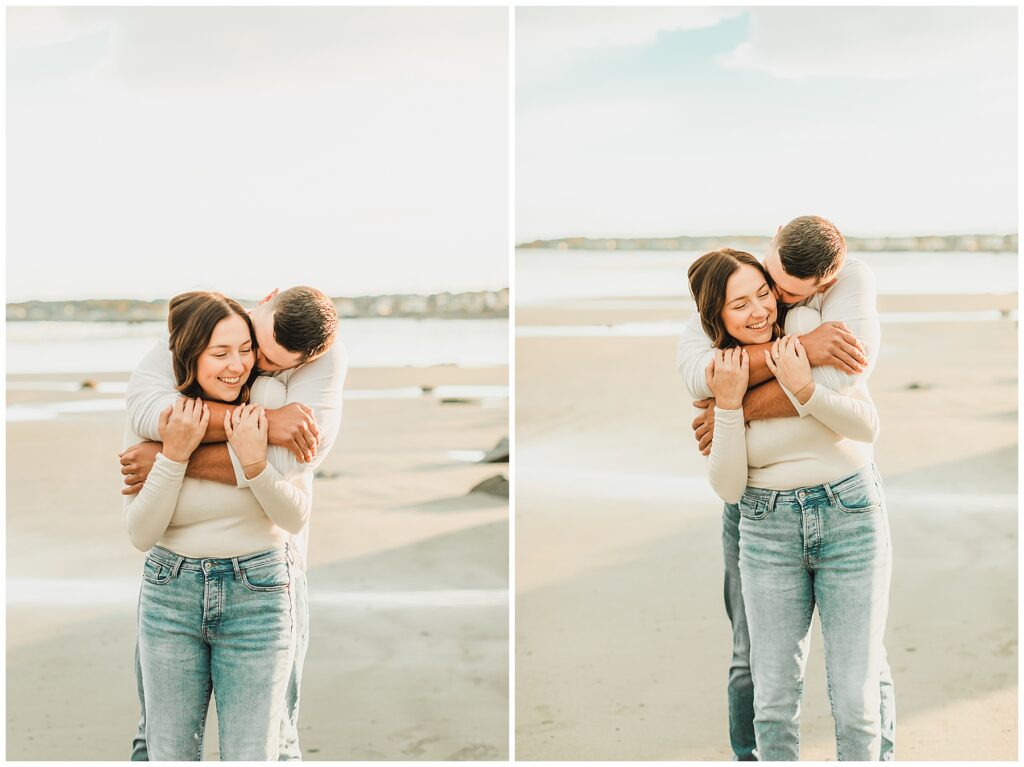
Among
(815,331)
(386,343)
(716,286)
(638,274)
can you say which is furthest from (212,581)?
(638,274)

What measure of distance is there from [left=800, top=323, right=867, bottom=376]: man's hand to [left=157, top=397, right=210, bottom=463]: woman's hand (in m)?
1.16

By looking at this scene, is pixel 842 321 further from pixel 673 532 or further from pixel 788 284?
pixel 673 532

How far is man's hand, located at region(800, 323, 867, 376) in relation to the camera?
6.98 feet

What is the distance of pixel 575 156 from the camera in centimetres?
347

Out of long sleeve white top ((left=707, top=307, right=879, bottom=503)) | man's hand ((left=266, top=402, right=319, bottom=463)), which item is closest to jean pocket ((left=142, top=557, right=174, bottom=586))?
man's hand ((left=266, top=402, right=319, bottom=463))

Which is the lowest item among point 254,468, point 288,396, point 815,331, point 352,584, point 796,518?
point 352,584

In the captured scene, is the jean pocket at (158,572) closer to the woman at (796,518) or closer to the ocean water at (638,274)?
the woman at (796,518)

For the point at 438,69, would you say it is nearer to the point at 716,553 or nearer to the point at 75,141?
the point at 75,141

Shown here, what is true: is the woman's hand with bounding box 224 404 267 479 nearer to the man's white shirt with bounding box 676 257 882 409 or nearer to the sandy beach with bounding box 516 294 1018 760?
the man's white shirt with bounding box 676 257 882 409

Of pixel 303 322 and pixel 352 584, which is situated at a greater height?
pixel 303 322

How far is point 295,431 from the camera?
209 centimetres

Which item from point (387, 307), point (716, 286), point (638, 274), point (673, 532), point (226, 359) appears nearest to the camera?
point (226, 359)

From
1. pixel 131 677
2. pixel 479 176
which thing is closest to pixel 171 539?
pixel 131 677

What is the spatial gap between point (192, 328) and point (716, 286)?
1.02m
